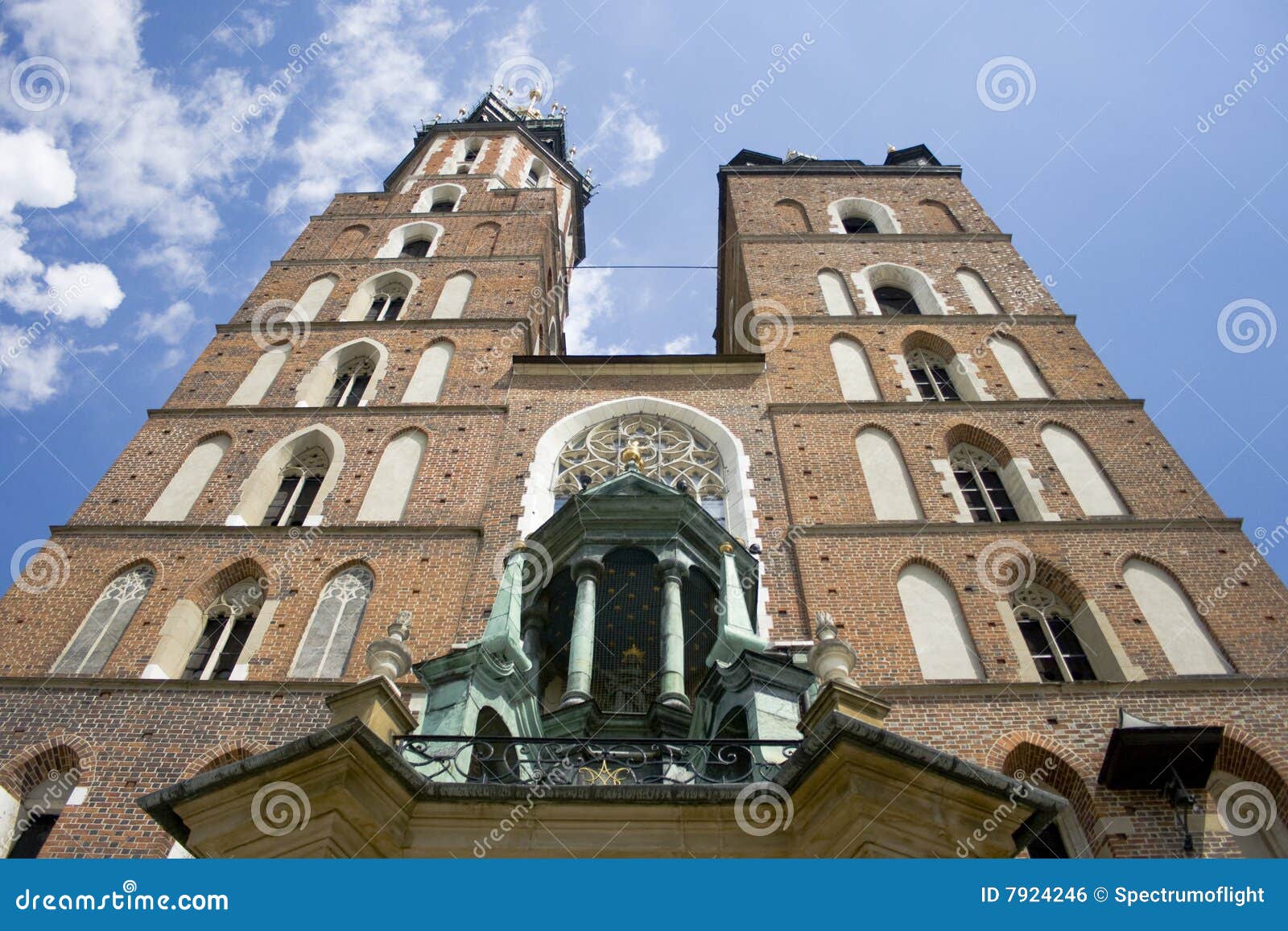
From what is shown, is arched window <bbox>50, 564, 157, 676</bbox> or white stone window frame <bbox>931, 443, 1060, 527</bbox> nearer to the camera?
arched window <bbox>50, 564, 157, 676</bbox>

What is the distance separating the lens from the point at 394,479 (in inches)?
624

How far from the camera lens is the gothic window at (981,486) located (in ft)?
49.9

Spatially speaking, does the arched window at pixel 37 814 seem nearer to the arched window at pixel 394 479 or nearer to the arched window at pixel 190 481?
the arched window at pixel 190 481

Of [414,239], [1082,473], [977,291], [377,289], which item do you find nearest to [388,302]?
[377,289]

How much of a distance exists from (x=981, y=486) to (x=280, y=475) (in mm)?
10575

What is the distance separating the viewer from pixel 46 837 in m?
10.1

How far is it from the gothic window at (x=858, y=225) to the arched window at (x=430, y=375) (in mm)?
10933

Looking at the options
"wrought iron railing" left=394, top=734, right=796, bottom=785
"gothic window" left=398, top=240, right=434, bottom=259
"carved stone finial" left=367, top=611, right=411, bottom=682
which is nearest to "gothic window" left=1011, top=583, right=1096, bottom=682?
"wrought iron railing" left=394, top=734, right=796, bottom=785

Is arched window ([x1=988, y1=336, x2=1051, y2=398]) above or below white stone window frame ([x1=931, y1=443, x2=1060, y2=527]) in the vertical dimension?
above

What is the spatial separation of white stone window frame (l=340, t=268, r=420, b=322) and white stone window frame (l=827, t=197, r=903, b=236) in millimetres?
9623

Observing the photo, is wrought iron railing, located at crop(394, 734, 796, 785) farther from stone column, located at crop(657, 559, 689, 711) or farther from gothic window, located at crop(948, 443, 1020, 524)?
gothic window, located at crop(948, 443, 1020, 524)

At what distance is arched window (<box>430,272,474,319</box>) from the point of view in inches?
825

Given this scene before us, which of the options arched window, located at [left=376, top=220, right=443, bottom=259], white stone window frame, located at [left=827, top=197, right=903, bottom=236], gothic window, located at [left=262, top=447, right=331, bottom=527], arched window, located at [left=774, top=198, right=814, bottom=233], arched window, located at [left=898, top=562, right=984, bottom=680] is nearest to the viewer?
arched window, located at [left=898, top=562, right=984, bottom=680]

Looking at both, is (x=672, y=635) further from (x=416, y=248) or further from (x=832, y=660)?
(x=416, y=248)
